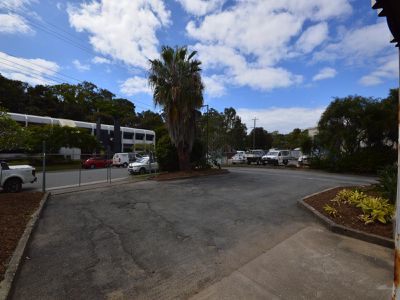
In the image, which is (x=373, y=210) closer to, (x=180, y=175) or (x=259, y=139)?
(x=180, y=175)

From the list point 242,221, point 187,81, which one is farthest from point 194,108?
point 242,221

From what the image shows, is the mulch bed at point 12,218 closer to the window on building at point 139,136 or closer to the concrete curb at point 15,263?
the concrete curb at point 15,263

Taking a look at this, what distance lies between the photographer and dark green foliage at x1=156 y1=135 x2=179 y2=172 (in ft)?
63.6

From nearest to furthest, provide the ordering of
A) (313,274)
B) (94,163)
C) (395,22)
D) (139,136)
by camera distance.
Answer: (395,22), (313,274), (94,163), (139,136)

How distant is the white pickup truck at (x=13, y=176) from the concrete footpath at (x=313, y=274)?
11.9m

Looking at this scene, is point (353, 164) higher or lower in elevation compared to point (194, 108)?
lower

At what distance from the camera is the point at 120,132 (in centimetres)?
5881

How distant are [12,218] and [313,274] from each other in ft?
23.1

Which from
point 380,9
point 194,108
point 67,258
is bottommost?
point 67,258

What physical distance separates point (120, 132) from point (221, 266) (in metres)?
57.2

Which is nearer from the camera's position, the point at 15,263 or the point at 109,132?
the point at 15,263

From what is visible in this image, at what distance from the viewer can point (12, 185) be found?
12.4 m

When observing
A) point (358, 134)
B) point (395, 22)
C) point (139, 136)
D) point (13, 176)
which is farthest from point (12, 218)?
point (139, 136)

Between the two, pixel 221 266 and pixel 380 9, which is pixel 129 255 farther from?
pixel 380 9
